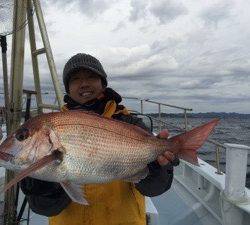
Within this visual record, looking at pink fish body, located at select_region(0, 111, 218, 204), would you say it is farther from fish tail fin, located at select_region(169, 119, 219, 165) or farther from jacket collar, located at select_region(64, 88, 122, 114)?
jacket collar, located at select_region(64, 88, 122, 114)

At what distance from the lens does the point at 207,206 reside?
680 centimetres

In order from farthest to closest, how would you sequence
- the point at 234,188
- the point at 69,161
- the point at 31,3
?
1. the point at 31,3
2. the point at 234,188
3. the point at 69,161

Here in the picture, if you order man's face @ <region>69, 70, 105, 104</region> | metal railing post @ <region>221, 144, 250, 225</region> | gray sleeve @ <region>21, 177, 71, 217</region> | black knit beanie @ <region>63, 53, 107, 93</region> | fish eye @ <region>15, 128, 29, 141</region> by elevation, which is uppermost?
black knit beanie @ <region>63, 53, 107, 93</region>

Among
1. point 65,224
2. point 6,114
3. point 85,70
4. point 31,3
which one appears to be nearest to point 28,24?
point 31,3

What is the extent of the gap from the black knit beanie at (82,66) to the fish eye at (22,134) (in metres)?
0.82

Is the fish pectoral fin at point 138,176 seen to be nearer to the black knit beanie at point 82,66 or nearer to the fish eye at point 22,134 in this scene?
the fish eye at point 22,134

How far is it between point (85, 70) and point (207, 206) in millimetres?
4380

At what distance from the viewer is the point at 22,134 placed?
2.56 metres

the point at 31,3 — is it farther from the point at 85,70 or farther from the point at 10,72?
the point at 85,70

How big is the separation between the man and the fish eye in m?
0.49

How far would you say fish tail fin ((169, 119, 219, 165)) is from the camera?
2771 millimetres

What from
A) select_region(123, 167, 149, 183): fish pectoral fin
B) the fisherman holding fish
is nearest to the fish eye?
the fisherman holding fish

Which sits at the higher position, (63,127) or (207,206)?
(63,127)

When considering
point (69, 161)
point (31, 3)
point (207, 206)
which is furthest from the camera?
point (207, 206)
